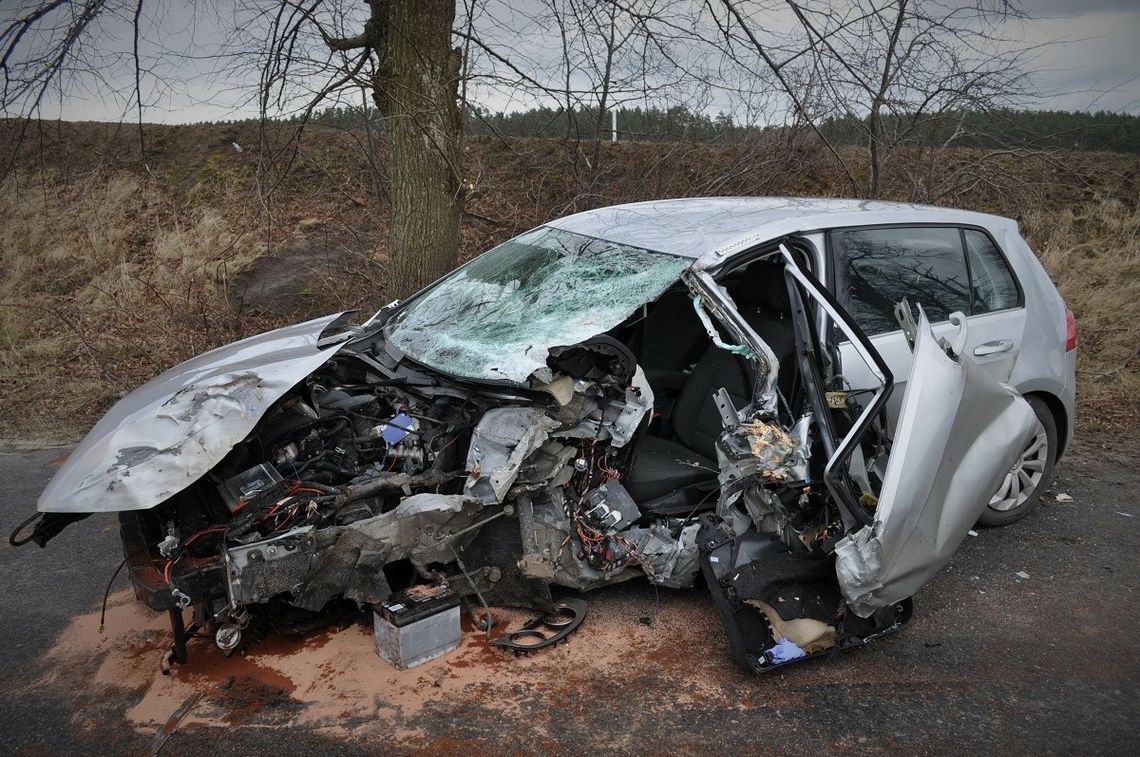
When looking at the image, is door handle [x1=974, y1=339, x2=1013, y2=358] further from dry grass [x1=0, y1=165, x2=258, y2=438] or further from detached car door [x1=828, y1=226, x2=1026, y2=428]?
dry grass [x1=0, y1=165, x2=258, y2=438]

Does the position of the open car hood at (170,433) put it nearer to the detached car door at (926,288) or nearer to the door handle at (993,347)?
the detached car door at (926,288)

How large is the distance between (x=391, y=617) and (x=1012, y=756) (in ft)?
7.64

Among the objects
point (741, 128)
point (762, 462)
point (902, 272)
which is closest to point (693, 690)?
point (762, 462)

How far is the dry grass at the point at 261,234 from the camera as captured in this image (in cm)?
818

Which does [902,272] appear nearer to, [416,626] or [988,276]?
[988,276]

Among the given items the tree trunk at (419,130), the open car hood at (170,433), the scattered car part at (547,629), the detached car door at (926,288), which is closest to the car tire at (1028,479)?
the detached car door at (926,288)

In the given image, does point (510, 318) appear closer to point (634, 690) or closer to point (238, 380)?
point (238, 380)

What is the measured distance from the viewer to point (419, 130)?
6680 mm

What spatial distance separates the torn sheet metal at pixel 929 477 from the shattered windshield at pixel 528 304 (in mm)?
1193

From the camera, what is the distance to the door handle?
4.34 metres

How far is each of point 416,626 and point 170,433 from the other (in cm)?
123

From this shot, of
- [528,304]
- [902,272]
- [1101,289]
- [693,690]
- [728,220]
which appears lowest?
[693,690]

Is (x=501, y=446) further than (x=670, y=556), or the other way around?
(x=670, y=556)

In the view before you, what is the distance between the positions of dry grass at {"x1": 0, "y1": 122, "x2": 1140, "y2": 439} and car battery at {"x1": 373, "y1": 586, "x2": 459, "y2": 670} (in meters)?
4.56
